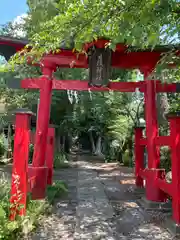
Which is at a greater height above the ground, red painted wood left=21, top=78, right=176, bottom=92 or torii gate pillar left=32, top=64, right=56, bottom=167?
red painted wood left=21, top=78, right=176, bottom=92

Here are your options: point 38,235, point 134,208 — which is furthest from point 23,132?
point 134,208

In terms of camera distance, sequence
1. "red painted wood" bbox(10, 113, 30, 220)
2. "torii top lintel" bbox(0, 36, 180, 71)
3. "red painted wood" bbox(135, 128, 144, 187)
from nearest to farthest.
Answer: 1. "red painted wood" bbox(10, 113, 30, 220)
2. "torii top lintel" bbox(0, 36, 180, 71)
3. "red painted wood" bbox(135, 128, 144, 187)

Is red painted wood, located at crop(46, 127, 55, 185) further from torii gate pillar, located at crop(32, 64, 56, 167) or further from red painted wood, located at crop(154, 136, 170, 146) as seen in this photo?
red painted wood, located at crop(154, 136, 170, 146)

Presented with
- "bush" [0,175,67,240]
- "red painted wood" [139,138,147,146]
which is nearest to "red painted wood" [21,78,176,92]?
"red painted wood" [139,138,147,146]

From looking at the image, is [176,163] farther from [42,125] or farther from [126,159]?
[126,159]

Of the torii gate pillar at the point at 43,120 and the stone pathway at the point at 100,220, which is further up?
the torii gate pillar at the point at 43,120

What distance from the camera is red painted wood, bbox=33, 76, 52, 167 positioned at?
5211mm

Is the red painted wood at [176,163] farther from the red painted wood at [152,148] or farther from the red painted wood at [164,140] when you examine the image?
the red painted wood at [152,148]

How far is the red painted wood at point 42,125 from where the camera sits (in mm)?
5211

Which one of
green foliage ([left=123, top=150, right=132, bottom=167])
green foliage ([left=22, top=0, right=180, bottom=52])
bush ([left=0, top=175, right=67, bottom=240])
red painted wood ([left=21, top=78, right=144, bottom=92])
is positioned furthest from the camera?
green foliage ([left=123, top=150, right=132, bottom=167])

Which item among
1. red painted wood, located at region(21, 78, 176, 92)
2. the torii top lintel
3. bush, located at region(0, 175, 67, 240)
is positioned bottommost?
bush, located at region(0, 175, 67, 240)

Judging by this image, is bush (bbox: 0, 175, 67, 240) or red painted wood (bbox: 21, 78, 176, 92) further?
red painted wood (bbox: 21, 78, 176, 92)

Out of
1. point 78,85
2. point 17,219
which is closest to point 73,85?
point 78,85

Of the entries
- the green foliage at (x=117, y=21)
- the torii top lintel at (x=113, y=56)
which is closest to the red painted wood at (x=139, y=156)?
the torii top lintel at (x=113, y=56)
